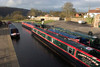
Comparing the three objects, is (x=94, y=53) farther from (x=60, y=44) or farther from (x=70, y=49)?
(x=60, y=44)

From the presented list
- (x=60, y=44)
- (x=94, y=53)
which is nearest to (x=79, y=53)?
(x=94, y=53)

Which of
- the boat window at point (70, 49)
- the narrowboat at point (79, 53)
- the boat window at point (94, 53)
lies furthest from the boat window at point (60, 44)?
the boat window at point (94, 53)

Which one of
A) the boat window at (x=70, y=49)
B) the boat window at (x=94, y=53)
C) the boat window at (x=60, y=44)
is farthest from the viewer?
the boat window at (x=60, y=44)

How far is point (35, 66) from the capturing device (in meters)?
10.2

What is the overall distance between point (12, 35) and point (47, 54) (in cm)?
985

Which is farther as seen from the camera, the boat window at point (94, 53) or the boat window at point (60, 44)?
the boat window at point (60, 44)

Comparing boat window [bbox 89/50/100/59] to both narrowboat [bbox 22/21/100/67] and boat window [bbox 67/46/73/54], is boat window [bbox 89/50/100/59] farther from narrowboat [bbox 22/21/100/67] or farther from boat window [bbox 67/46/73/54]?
boat window [bbox 67/46/73/54]

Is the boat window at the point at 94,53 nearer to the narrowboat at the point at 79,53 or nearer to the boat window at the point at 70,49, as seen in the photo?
the narrowboat at the point at 79,53

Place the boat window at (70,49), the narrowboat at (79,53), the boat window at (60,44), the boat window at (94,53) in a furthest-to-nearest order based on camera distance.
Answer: the boat window at (60,44)
the boat window at (70,49)
the boat window at (94,53)
the narrowboat at (79,53)

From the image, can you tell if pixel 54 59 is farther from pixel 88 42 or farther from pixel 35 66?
pixel 88 42

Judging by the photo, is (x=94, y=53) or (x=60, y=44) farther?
(x=60, y=44)

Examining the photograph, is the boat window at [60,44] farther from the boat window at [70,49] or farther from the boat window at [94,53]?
the boat window at [94,53]

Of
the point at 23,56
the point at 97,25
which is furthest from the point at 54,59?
the point at 97,25

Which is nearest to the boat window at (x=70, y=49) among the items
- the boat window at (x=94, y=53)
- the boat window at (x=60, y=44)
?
the boat window at (x=60, y=44)
